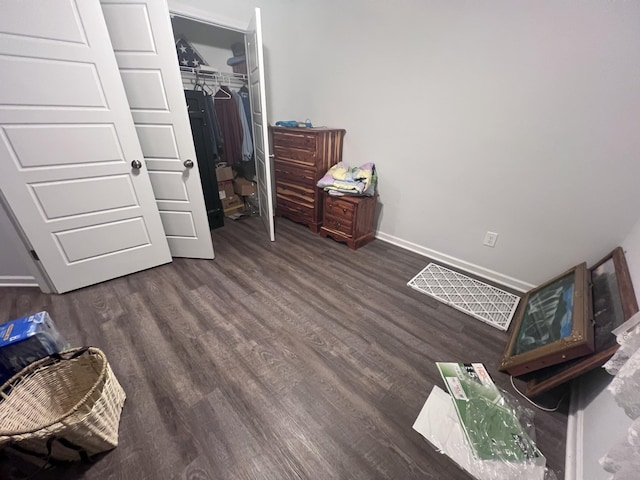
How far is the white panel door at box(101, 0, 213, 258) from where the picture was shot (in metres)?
1.61

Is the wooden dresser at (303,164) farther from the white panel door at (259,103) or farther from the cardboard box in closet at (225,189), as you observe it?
the cardboard box in closet at (225,189)

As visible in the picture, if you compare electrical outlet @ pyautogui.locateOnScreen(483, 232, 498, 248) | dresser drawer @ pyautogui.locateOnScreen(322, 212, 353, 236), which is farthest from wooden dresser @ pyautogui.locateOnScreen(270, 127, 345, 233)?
electrical outlet @ pyautogui.locateOnScreen(483, 232, 498, 248)

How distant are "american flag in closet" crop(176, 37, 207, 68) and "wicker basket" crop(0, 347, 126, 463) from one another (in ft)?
9.75

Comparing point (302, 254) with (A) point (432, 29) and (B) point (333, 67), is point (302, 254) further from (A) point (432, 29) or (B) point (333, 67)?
(A) point (432, 29)

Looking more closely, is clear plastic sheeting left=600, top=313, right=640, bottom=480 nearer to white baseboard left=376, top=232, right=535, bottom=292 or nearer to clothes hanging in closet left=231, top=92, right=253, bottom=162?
white baseboard left=376, top=232, right=535, bottom=292

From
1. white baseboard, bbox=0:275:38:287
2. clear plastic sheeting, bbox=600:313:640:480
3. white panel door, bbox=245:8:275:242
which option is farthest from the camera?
white panel door, bbox=245:8:275:242

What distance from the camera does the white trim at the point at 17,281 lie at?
188 cm

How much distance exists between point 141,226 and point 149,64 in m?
1.20

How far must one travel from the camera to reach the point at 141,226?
6.72ft

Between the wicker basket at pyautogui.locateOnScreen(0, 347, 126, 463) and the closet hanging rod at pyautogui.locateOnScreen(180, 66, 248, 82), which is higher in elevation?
the closet hanging rod at pyautogui.locateOnScreen(180, 66, 248, 82)

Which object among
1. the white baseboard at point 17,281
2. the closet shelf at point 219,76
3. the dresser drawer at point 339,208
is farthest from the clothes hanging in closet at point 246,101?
the white baseboard at point 17,281

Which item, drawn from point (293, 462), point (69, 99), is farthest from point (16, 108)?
point (293, 462)

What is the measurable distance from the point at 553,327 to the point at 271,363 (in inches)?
61.5

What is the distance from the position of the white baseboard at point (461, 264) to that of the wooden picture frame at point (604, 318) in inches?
22.0
